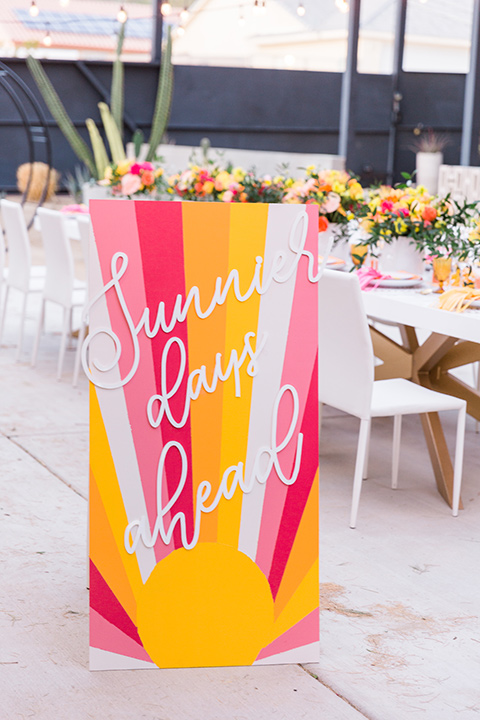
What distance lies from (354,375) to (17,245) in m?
2.93

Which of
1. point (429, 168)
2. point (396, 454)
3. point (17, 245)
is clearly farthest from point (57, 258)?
point (429, 168)

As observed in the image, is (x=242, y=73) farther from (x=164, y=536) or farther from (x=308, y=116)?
(x=164, y=536)

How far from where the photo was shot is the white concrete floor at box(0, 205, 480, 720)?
6.88 feet

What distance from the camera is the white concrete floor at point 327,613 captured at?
6.88 feet

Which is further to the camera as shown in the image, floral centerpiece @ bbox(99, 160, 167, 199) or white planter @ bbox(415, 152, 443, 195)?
white planter @ bbox(415, 152, 443, 195)

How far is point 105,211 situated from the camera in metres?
2.10

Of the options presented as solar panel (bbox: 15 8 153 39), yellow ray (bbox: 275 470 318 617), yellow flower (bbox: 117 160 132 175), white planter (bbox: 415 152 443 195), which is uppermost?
solar panel (bbox: 15 8 153 39)

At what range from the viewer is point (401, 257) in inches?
164

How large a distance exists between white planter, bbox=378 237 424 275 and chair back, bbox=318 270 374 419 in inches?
37.5

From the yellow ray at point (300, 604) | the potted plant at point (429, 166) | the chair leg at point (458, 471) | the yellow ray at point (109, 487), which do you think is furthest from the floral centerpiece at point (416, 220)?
the potted plant at point (429, 166)

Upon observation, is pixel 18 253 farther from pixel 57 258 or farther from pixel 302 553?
pixel 302 553

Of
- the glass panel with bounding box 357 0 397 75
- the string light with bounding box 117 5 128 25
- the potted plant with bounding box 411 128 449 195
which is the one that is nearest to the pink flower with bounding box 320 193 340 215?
the potted plant with bounding box 411 128 449 195

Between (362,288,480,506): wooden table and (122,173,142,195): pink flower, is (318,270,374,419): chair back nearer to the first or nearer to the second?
(362,288,480,506): wooden table

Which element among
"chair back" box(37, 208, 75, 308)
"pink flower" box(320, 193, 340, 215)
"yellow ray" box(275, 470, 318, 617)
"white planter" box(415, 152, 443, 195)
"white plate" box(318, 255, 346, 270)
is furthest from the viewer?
"white planter" box(415, 152, 443, 195)
